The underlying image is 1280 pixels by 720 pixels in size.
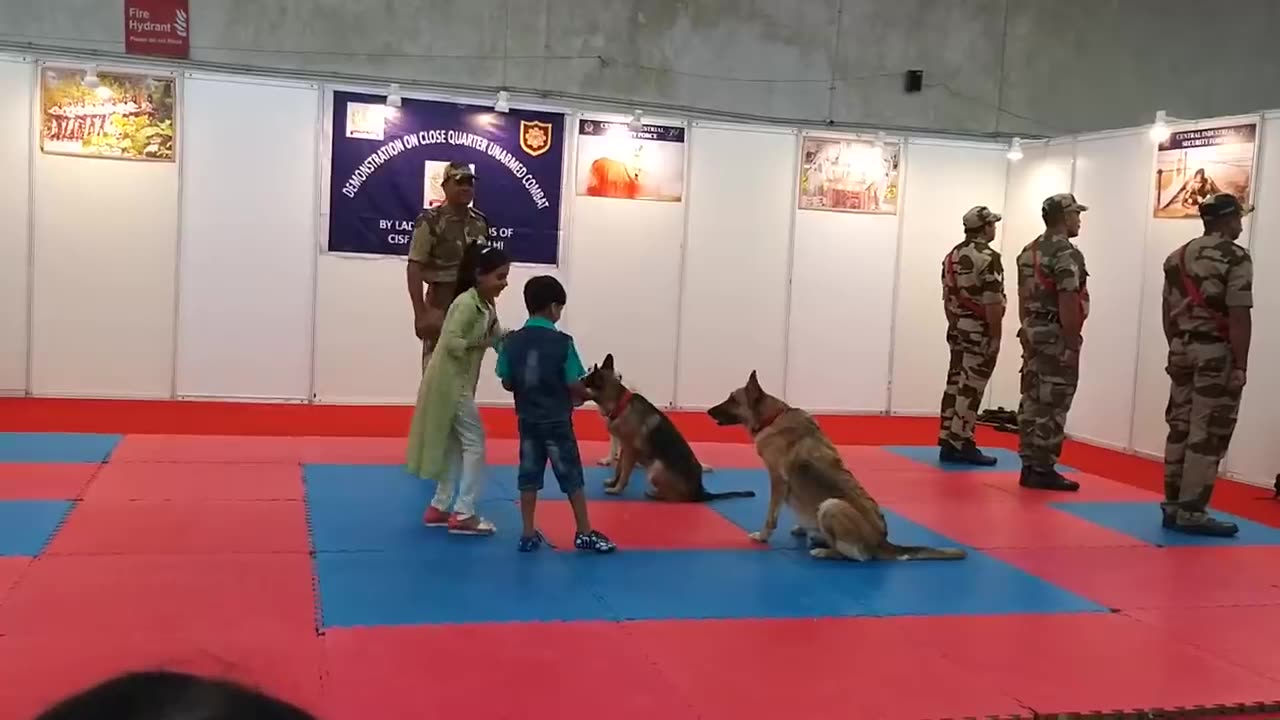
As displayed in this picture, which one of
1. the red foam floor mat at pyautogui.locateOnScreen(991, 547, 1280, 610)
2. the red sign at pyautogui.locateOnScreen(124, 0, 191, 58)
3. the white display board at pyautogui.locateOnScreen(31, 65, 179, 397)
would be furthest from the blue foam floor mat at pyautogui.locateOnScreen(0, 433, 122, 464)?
the red foam floor mat at pyautogui.locateOnScreen(991, 547, 1280, 610)

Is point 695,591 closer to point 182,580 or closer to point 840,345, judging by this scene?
point 182,580

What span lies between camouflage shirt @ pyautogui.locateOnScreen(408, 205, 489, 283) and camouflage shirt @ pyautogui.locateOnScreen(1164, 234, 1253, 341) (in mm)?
5076

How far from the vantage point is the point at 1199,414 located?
761 cm

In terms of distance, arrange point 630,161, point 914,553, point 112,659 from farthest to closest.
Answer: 1. point 630,161
2. point 914,553
3. point 112,659

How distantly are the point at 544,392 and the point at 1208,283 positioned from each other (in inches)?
185

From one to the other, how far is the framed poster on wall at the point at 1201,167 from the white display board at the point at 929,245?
9.12ft

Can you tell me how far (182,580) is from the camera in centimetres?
546

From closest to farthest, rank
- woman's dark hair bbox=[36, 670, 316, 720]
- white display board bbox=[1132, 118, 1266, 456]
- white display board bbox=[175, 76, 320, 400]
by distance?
woman's dark hair bbox=[36, 670, 316, 720]
white display board bbox=[1132, 118, 1266, 456]
white display board bbox=[175, 76, 320, 400]

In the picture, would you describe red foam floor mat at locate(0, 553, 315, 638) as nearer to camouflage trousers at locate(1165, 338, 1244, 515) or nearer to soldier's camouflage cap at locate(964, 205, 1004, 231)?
camouflage trousers at locate(1165, 338, 1244, 515)

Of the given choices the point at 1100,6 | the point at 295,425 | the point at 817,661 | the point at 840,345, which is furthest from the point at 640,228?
the point at 817,661

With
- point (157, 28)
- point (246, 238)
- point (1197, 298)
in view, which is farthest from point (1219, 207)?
point (157, 28)

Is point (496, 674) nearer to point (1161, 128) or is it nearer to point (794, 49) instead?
point (1161, 128)

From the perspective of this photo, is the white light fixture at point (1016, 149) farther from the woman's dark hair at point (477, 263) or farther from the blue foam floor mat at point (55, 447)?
the blue foam floor mat at point (55, 447)

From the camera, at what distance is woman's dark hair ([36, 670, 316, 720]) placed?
876 mm
